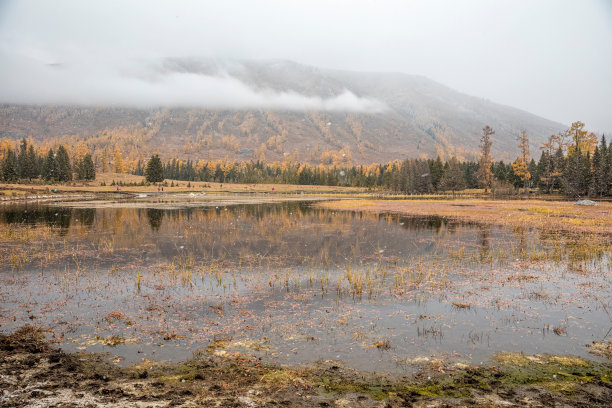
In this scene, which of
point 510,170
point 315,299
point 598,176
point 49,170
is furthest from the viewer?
point 510,170

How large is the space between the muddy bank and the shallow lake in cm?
72

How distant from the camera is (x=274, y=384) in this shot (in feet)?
28.6

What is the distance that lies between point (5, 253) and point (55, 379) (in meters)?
20.6

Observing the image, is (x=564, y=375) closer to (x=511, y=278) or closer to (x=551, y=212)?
(x=511, y=278)

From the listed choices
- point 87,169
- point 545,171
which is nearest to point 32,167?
point 87,169

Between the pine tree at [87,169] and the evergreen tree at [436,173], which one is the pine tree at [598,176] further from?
the pine tree at [87,169]

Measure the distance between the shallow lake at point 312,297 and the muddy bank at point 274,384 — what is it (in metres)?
0.72

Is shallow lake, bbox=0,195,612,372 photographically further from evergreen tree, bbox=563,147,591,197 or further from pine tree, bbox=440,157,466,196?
pine tree, bbox=440,157,466,196

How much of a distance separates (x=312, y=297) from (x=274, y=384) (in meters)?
7.23

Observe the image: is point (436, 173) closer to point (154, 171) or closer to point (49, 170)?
point (154, 171)

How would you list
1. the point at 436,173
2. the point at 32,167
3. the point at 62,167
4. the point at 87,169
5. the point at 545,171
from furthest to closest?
the point at 87,169, the point at 436,173, the point at 32,167, the point at 62,167, the point at 545,171

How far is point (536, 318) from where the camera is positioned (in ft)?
44.0

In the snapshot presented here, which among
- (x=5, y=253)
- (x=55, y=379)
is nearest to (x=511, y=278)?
(x=55, y=379)

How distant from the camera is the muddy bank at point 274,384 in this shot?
26.3 ft
